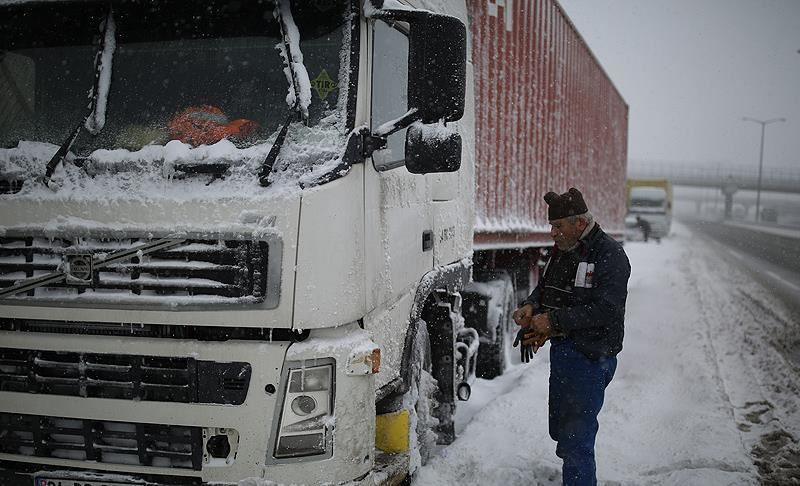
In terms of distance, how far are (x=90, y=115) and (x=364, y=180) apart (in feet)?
4.30

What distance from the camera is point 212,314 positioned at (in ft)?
8.64

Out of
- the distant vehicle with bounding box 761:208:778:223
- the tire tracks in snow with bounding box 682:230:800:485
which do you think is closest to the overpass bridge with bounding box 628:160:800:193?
the distant vehicle with bounding box 761:208:778:223

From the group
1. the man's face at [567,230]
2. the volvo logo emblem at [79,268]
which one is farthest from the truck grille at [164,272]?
the man's face at [567,230]

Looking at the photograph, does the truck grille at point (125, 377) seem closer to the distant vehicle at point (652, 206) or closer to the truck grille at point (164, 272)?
the truck grille at point (164, 272)

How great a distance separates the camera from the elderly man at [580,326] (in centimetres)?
339

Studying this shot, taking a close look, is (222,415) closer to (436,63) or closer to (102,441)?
(102,441)

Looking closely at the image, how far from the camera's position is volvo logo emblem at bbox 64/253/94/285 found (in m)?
2.71

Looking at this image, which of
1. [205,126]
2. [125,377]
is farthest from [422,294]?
[125,377]

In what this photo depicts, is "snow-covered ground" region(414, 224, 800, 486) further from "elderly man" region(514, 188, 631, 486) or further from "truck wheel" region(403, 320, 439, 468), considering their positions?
"elderly man" region(514, 188, 631, 486)

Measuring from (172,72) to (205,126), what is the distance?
1.15 feet

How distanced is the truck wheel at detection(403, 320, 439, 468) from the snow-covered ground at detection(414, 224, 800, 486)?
0.22 m

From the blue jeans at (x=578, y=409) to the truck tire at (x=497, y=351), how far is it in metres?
3.07

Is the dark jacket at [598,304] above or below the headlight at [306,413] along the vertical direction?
above

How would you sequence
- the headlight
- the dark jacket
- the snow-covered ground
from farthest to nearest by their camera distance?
the snow-covered ground
the dark jacket
the headlight
